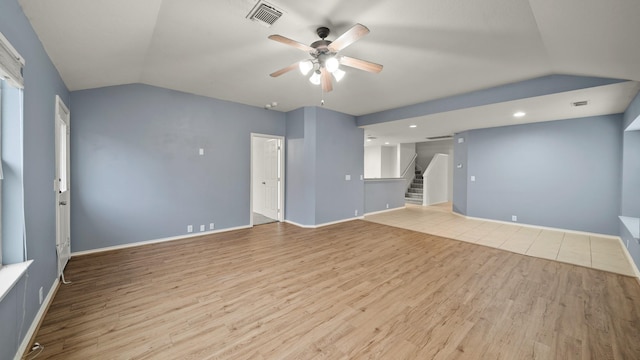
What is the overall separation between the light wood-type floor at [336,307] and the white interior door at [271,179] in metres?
2.41

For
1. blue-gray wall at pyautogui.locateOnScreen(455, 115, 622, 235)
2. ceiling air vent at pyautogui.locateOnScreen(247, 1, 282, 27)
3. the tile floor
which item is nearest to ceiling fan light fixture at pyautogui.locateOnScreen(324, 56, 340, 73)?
ceiling air vent at pyautogui.locateOnScreen(247, 1, 282, 27)

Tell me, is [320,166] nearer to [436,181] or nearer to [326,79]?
[326,79]

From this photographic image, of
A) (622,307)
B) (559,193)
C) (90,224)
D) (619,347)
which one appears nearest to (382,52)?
(619,347)

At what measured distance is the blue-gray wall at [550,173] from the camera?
15.2 feet

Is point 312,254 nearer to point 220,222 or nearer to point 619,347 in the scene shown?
point 220,222

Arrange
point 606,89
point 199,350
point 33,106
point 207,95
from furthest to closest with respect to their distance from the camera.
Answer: point 207,95
point 606,89
point 33,106
point 199,350

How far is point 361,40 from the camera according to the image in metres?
2.58

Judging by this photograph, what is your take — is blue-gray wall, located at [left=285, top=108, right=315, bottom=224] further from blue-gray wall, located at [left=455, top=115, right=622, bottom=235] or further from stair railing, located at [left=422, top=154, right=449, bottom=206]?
stair railing, located at [left=422, top=154, right=449, bottom=206]

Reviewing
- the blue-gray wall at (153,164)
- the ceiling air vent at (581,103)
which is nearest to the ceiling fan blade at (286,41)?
the blue-gray wall at (153,164)

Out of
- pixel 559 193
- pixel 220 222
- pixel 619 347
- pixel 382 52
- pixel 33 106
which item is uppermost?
pixel 382 52

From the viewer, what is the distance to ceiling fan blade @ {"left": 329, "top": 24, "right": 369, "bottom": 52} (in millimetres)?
1864

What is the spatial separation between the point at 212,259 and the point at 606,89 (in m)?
5.85

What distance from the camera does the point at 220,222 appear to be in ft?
16.4

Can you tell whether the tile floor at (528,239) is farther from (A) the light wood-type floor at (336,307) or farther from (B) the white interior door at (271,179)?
(B) the white interior door at (271,179)
